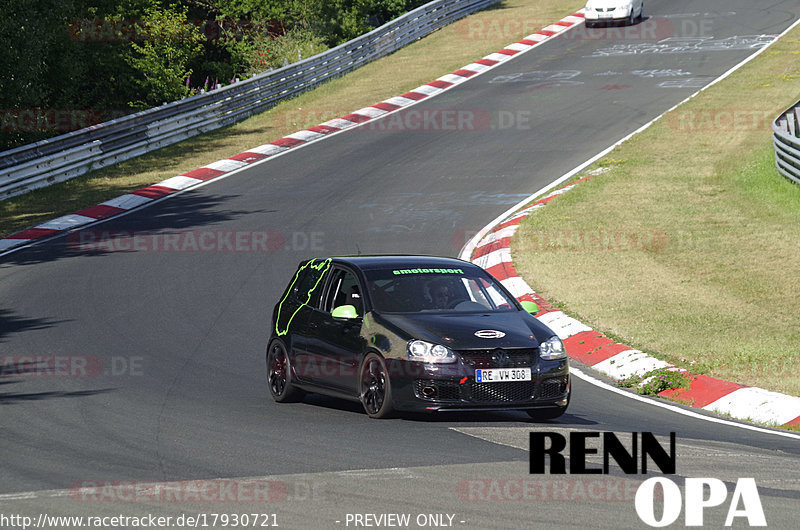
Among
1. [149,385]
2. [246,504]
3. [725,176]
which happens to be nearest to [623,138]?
[725,176]

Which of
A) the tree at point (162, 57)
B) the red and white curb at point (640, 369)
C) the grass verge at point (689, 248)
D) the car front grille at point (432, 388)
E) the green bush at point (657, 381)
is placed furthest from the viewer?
the tree at point (162, 57)

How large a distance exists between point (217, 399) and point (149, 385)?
39.5 inches

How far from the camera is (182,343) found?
1398 centimetres

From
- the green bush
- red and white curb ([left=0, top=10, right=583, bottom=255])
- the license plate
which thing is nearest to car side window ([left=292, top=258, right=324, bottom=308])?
the license plate

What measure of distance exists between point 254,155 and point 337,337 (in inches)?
709

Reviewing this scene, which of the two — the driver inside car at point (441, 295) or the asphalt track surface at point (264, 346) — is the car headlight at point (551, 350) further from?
the driver inside car at point (441, 295)

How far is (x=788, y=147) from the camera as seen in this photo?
22.5 meters

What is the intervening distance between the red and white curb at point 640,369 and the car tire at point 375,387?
11.7ft

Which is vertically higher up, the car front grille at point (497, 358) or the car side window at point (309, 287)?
the car side window at point (309, 287)

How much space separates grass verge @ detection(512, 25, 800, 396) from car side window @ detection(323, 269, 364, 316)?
13.0ft

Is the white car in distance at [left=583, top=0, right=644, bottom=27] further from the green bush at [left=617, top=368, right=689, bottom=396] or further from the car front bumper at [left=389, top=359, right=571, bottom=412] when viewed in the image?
the car front bumper at [left=389, top=359, right=571, bottom=412]

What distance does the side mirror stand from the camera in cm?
1062

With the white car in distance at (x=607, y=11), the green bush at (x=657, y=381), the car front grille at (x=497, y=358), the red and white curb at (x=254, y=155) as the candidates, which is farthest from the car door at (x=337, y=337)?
the white car in distance at (x=607, y=11)

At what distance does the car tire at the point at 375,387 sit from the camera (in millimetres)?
10094
